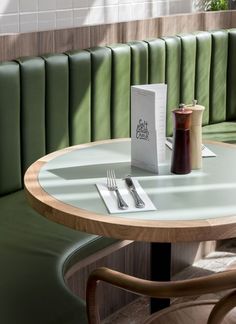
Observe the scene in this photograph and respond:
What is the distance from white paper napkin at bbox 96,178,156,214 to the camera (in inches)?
82.4

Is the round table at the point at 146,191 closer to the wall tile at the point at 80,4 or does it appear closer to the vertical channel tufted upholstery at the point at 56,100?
the vertical channel tufted upholstery at the point at 56,100

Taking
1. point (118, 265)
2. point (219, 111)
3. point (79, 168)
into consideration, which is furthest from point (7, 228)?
point (219, 111)

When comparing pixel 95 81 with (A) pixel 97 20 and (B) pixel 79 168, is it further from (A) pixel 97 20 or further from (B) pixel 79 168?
(B) pixel 79 168

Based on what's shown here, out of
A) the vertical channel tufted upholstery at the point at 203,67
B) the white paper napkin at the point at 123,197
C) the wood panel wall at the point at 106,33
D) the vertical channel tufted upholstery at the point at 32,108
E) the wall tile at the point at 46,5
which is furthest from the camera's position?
the vertical channel tufted upholstery at the point at 203,67

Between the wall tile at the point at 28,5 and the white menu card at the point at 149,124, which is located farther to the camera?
the wall tile at the point at 28,5

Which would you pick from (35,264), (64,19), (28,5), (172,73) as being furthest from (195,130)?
(172,73)

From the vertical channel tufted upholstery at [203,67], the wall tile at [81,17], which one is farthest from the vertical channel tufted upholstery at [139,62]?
the vertical channel tufted upholstery at [203,67]

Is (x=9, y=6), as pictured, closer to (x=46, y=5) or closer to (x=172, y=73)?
(x=46, y=5)

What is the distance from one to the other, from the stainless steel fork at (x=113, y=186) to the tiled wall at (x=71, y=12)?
1.43 m

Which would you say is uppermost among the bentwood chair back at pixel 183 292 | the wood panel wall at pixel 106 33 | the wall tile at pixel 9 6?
the wall tile at pixel 9 6

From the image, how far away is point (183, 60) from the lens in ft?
14.2

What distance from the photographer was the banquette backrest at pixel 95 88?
3.27m

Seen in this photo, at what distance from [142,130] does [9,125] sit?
39.0 inches

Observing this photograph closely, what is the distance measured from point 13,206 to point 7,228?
0.26 m
